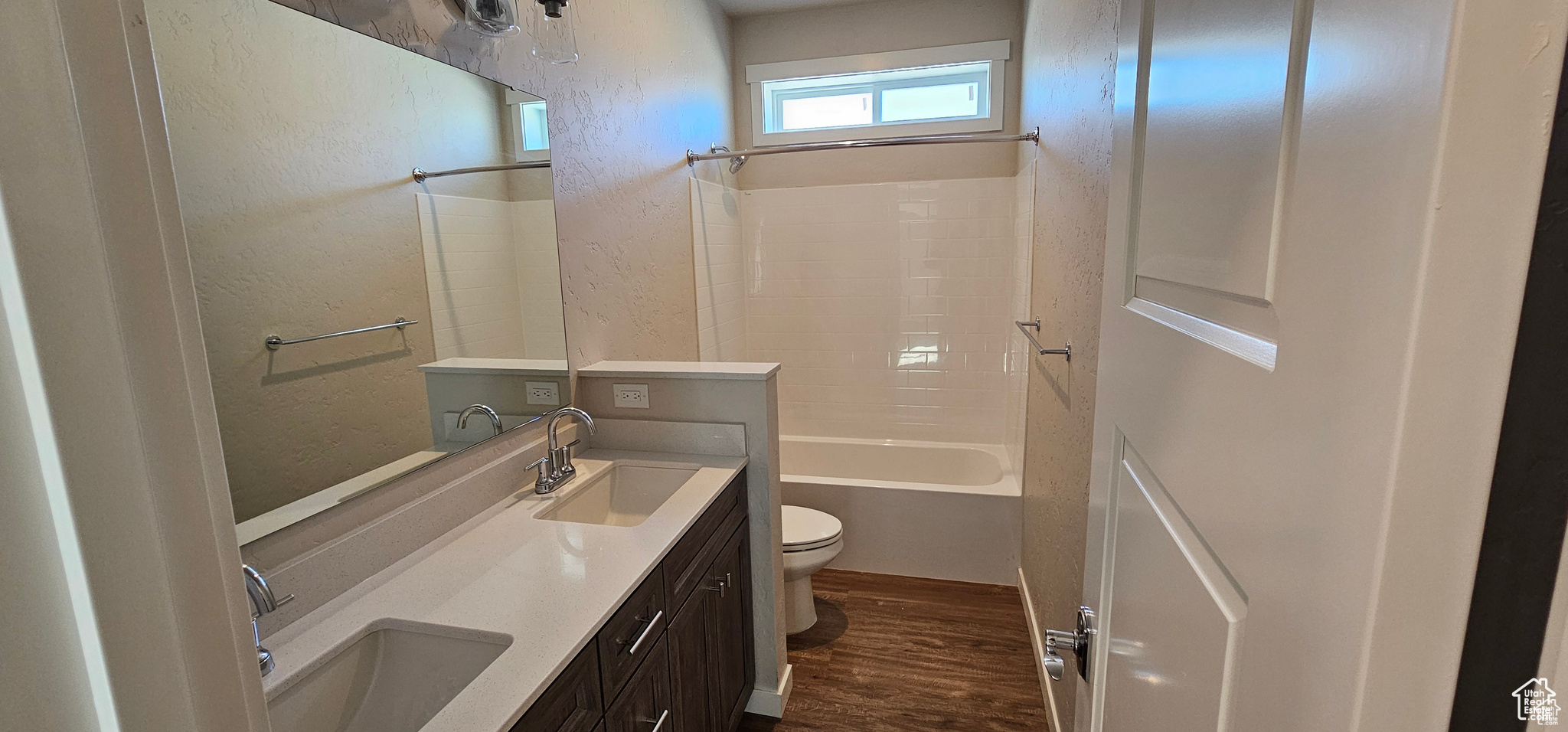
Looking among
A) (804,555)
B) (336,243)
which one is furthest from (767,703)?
Answer: (336,243)

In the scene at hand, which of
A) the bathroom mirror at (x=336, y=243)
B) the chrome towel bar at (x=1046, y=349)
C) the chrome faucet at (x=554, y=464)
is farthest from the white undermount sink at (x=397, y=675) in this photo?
the chrome towel bar at (x=1046, y=349)

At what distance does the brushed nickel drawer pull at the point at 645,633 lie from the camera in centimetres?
130

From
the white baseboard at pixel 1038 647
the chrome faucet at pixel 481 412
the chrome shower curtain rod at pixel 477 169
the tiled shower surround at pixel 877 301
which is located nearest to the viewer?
the chrome shower curtain rod at pixel 477 169

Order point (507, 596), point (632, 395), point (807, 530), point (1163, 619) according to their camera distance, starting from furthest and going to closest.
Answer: point (807, 530), point (632, 395), point (507, 596), point (1163, 619)

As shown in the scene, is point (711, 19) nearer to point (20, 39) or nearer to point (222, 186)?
point (222, 186)

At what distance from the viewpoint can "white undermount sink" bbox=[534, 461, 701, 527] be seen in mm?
1875

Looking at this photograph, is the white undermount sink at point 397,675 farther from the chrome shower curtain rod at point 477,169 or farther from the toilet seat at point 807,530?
the toilet seat at point 807,530

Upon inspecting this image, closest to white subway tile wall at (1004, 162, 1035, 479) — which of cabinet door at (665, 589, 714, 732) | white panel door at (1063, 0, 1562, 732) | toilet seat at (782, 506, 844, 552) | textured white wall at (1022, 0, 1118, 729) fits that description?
textured white wall at (1022, 0, 1118, 729)

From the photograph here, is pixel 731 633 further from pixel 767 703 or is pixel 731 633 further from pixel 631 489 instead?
pixel 631 489

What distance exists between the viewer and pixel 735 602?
1951mm

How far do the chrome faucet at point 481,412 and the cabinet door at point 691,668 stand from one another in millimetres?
647

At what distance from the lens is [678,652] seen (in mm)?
1548

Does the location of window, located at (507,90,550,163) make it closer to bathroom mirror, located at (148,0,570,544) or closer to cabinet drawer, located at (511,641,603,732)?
bathroom mirror, located at (148,0,570,544)

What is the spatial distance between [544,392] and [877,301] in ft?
7.24
